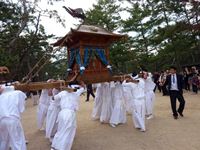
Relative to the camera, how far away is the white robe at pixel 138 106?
8.47 m

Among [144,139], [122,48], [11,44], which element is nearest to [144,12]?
[122,48]

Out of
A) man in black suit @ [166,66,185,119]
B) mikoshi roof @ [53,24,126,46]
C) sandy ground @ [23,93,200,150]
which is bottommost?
sandy ground @ [23,93,200,150]

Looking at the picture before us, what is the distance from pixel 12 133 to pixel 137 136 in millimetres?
3387

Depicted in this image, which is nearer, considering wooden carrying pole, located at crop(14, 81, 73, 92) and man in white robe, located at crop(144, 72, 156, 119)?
wooden carrying pole, located at crop(14, 81, 73, 92)

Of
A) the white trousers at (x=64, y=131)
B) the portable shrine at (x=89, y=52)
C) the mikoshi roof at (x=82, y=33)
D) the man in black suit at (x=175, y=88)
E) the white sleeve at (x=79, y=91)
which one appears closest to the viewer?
the white trousers at (x=64, y=131)

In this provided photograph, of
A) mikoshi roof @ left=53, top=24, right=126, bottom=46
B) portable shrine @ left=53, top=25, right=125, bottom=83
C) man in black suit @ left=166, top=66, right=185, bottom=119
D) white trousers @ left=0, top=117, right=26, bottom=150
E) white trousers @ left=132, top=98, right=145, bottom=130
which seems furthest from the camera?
man in black suit @ left=166, top=66, right=185, bottom=119

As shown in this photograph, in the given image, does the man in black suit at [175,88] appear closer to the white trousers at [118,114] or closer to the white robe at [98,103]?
the white trousers at [118,114]

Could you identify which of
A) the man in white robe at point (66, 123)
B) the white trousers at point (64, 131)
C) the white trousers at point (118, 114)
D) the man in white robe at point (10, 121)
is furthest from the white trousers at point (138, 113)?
the man in white robe at point (10, 121)

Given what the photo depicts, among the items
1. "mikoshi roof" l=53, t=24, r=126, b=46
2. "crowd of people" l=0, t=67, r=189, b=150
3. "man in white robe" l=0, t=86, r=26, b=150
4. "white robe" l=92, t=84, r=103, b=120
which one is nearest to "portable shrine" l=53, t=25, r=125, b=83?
"mikoshi roof" l=53, t=24, r=126, b=46

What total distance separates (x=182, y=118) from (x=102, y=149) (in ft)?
12.2

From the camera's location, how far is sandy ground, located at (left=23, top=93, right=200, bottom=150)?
6871 mm

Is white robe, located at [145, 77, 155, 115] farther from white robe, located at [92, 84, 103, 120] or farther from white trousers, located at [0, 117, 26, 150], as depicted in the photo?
white trousers, located at [0, 117, 26, 150]

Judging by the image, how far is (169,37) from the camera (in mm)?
20922

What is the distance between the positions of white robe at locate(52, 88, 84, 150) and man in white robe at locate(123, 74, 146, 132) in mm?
2493
